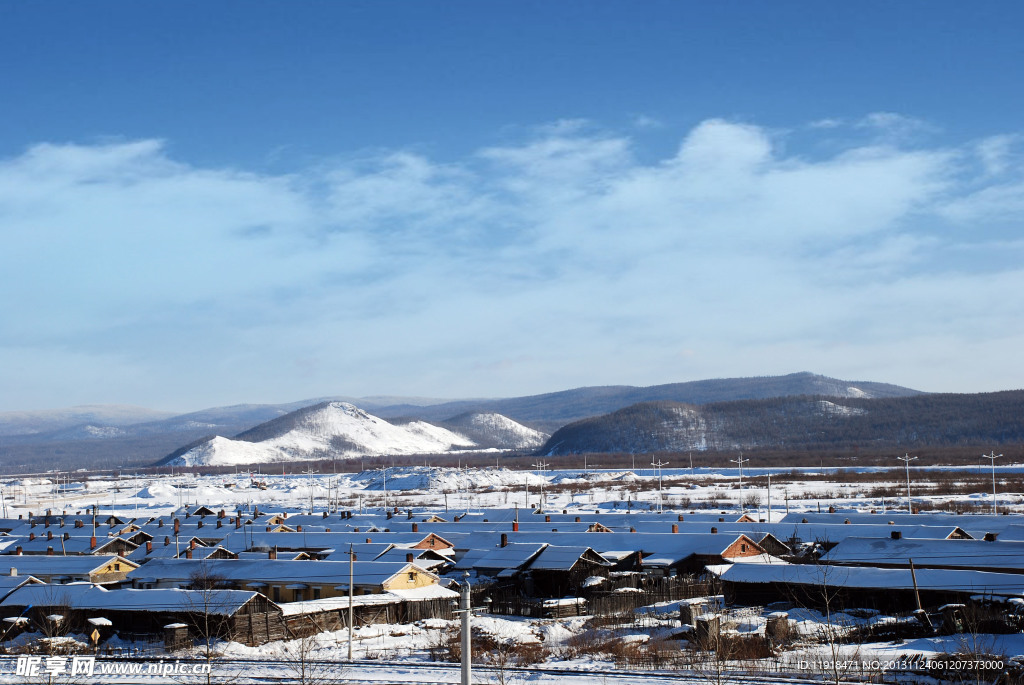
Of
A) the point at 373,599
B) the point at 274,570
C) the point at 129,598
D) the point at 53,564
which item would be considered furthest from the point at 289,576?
the point at 53,564

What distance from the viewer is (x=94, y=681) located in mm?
21891

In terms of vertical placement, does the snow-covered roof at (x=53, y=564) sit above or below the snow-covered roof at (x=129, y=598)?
above

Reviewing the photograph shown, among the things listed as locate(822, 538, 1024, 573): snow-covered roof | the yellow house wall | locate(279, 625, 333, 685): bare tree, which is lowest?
locate(279, 625, 333, 685): bare tree

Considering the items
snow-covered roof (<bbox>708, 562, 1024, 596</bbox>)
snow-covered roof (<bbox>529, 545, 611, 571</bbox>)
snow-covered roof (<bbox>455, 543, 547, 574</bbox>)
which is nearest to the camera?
snow-covered roof (<bbox>708, 562, 1024, 596</bbox>)

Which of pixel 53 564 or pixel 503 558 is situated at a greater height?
pixel 53 564

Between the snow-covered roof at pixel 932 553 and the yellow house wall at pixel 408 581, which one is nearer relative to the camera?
the yellow house wall at pixel 408 581

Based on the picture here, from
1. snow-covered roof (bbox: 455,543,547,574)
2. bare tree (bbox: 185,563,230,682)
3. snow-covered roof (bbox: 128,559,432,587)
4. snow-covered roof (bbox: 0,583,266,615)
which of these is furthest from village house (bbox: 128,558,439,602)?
snow-covered roof (bbox: 455,543,547,574)

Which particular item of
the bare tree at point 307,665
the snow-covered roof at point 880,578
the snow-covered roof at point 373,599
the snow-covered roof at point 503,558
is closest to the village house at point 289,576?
the snow-covered roof at point 373,599

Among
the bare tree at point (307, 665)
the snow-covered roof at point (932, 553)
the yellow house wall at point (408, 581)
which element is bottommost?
the bare tree at point (307, 665)

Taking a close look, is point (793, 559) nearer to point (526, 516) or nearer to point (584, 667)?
point (584, 667)

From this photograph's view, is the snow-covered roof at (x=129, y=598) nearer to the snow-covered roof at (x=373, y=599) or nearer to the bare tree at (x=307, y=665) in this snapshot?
the snow-covered roof at (x=373, y=599)

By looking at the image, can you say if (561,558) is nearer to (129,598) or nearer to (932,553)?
(932,553)

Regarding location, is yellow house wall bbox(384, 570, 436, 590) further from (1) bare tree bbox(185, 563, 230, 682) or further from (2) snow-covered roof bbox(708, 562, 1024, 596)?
(2) snow-covered roof bbox(708, 562, 1024, 596)

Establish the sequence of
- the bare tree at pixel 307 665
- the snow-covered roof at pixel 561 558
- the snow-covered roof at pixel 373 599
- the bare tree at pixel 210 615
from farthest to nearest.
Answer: the snow-covered roof at pixel 561 558
the snow-covered roof at pixel 373 599
the bare tree at pixel 210 615
the bare tree at pixel 307 665
